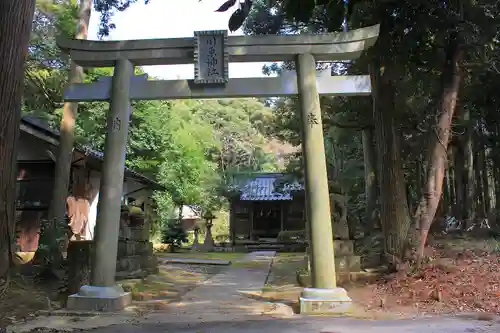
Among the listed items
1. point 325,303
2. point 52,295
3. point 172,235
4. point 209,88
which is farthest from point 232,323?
point 172,235

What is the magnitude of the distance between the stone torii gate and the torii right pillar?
16 mm

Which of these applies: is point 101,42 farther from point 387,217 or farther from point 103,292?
point 387,217

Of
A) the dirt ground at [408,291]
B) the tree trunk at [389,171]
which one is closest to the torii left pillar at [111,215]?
the dirt ground at [408,291]

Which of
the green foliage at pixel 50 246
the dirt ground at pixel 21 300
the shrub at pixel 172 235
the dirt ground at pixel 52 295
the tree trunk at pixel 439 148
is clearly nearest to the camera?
the dirt ground at pixel 21 300

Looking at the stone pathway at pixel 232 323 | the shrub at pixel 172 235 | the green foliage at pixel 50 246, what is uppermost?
the shrub at pixel 172 235

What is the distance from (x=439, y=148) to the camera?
8469 millimetres

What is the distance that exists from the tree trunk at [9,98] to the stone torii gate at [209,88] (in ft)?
5.36

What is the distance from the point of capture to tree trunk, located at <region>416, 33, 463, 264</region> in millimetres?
8305

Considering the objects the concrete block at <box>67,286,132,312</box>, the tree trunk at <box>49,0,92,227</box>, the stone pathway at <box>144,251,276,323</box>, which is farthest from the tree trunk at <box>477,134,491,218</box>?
the tree trunk at <box>49,0,92,227</box>

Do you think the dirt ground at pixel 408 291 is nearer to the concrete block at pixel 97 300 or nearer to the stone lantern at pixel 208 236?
the concrete block at pixel 97 300

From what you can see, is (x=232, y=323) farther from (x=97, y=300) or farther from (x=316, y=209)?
(x=97, y=300)

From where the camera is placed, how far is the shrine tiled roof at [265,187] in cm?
2562

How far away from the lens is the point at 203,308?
25.2ft

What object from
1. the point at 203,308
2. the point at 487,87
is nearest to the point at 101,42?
the point at 203,308
